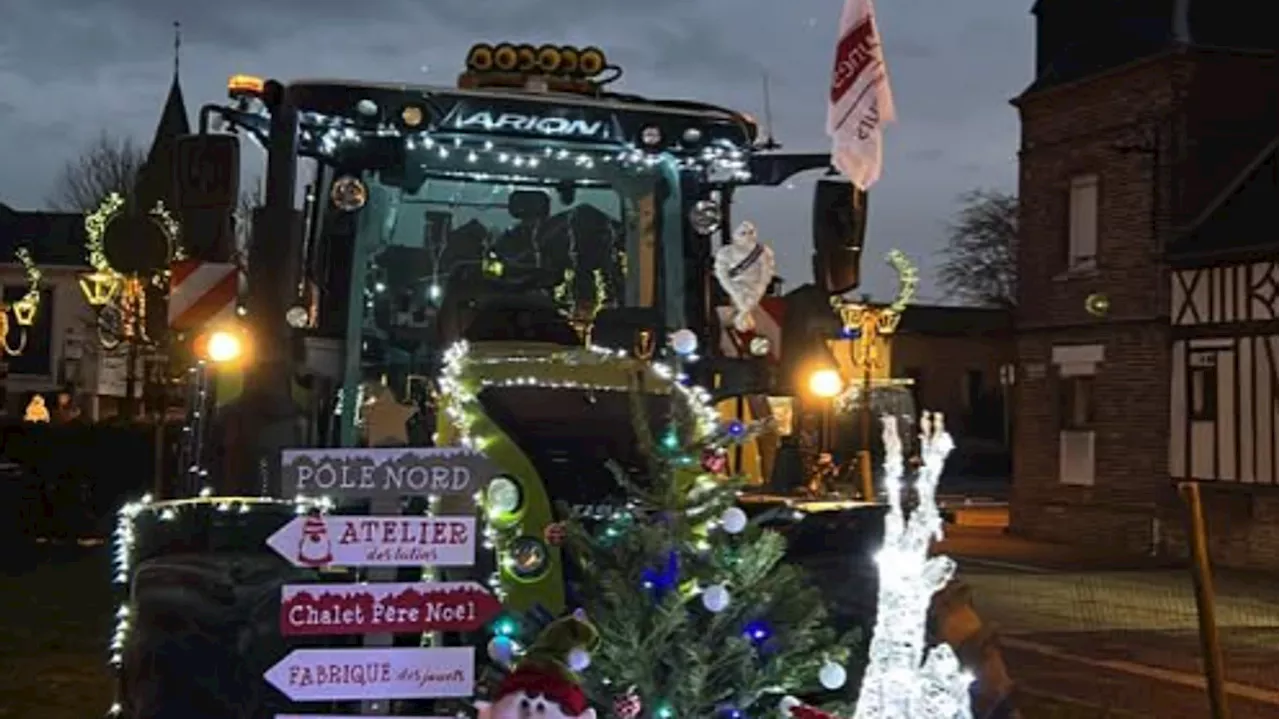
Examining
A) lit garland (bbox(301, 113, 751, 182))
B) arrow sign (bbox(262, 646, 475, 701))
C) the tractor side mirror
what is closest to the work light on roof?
lit garland (bbox(301, 113, 751, 182))

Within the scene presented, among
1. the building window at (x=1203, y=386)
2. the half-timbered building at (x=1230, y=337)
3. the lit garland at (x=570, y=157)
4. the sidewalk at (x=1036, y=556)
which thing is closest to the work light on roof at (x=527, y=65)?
the lit garland at (x=570, y=157)

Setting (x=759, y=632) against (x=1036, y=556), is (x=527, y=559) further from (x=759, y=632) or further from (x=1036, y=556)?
(x=1036, y=556)

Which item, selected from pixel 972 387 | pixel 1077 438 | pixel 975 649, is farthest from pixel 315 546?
pixel 972 387

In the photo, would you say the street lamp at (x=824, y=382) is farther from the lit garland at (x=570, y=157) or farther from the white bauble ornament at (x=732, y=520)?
the white bauble ornament at (x=732, y=520)

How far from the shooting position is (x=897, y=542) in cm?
656

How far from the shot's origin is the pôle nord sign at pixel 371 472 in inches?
231

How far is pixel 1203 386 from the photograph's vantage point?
2303cm

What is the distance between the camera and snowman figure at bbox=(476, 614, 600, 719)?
5.16 meters

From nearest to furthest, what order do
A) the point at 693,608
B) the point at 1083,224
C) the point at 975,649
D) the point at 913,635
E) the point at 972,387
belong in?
the point at 693,608, the point at 913,635, the point at 975,649, the point at 1083,224, the point at 972,387

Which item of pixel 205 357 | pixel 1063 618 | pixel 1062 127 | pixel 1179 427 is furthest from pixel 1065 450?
pixel 205 357

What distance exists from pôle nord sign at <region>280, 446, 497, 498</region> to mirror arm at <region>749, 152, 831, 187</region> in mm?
3329

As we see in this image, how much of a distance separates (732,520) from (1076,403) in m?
20.3

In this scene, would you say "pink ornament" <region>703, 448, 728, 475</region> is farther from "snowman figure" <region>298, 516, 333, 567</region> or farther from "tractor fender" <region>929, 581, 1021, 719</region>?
"snowman figure" <region>298, 516, 333, 567</region>

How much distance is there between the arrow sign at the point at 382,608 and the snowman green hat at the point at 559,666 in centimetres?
38
